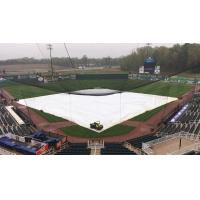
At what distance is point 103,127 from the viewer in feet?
26.6

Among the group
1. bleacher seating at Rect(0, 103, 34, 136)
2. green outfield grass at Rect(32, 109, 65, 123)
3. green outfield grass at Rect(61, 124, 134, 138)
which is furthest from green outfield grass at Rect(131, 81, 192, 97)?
bleacher seating at Rect(0, 103, 34, 136)

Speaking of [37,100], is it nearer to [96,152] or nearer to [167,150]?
[96,152]

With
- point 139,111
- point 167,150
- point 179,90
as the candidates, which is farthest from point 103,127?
point 179,90

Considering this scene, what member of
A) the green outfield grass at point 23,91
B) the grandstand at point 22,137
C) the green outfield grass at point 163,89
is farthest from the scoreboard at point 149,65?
the grandstand at point 22,137

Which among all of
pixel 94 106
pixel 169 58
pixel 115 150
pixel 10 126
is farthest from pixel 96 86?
pixel 10 126

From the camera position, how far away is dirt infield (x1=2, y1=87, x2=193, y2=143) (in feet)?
26.7

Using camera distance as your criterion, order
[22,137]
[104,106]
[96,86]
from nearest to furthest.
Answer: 1. [22,137]
2. [104,106]
3. [96,86]

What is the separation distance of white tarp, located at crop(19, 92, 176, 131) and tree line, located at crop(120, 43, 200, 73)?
937 millimetres

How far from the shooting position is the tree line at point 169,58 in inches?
315

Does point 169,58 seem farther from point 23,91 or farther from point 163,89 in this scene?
point 23,91

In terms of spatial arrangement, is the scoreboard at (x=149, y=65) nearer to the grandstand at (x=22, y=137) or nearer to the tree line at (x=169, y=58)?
the tree line at (x=169, y=58)

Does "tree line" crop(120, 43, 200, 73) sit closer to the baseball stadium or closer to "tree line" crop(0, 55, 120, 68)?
the baseball stadium

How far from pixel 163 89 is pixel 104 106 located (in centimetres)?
199

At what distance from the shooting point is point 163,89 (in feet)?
28.3
